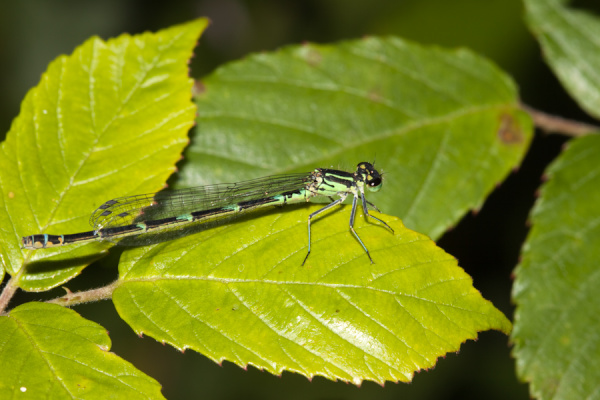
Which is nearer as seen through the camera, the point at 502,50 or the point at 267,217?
the point at 267,217

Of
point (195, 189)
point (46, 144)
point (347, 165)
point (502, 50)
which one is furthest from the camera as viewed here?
point (502, 50)

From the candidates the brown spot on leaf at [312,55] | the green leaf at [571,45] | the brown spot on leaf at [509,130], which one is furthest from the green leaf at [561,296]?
the brown spot on leaf at [312,55]

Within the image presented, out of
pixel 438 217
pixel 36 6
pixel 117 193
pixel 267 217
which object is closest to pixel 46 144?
pixel 117 193

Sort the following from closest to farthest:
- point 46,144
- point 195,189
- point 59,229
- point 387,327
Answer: point 387,327, point 59,229, point 46,144, point 195,189

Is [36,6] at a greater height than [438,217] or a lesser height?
greater

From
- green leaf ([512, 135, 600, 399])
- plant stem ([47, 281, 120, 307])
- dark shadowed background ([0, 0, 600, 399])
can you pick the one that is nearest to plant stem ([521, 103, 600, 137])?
green leaf ([512, 135, 600, 399])

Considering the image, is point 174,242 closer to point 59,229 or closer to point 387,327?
point 59,229

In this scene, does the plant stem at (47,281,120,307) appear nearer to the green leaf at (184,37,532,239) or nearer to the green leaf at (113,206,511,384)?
the green leaf at (113,206,511,384)
